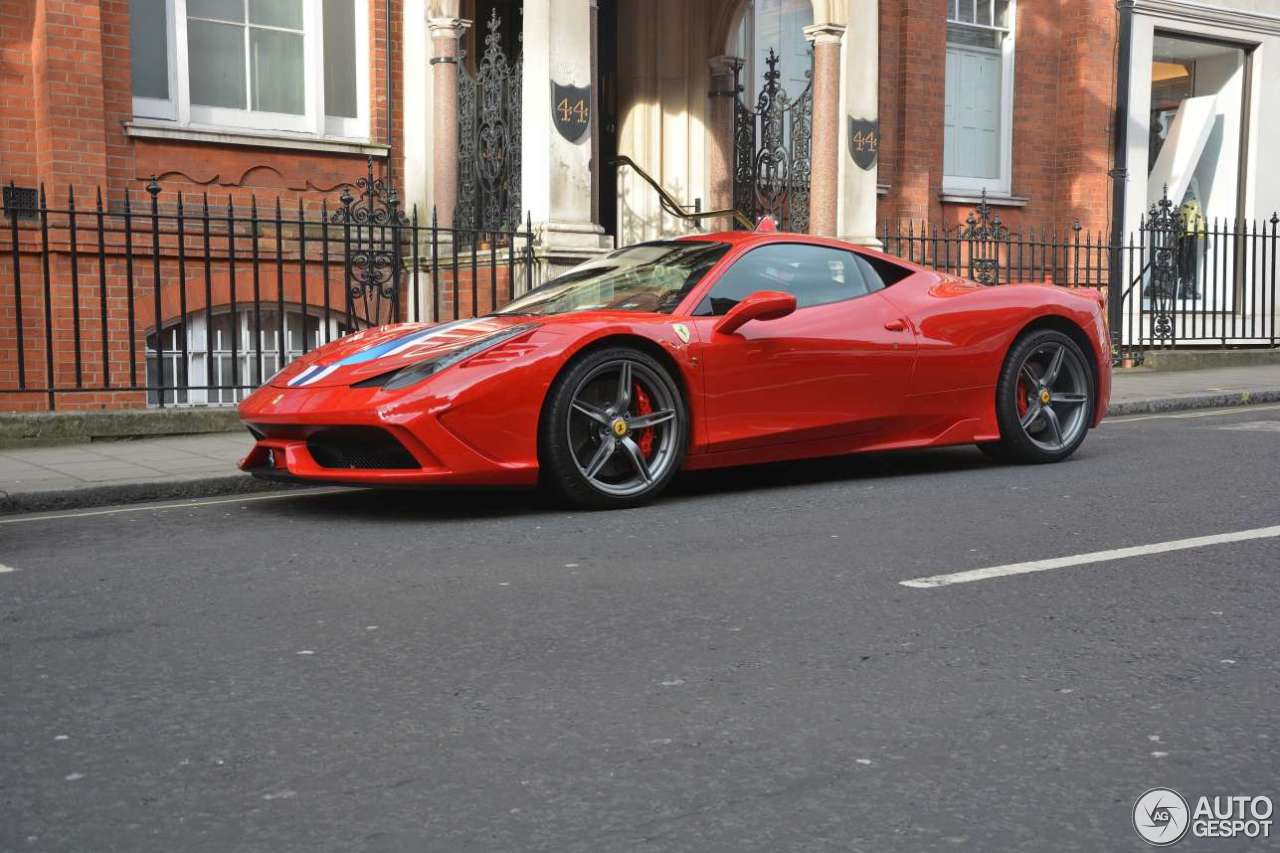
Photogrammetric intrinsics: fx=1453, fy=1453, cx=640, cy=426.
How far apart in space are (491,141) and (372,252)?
7.57ft

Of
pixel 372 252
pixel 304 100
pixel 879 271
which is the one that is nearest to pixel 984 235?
pixel 304 100

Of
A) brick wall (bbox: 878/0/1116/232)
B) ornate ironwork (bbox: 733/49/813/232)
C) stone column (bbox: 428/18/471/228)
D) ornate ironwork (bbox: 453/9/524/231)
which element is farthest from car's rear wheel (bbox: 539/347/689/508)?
brick wall (bbox: 878/0/1116/232)

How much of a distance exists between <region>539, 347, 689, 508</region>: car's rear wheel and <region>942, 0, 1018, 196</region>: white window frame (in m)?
12.1

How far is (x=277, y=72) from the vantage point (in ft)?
44.0

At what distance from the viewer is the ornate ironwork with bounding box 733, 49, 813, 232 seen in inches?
599

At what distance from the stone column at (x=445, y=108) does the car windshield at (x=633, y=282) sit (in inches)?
227

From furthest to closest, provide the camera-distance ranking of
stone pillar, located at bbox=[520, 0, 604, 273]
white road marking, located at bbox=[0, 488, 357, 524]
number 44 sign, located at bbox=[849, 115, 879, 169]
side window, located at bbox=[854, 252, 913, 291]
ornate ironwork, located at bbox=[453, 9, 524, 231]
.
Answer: number 44 sign, located at bbox=[849, 115, 879, 169], ornate ironwork, located at bbox=[453, 9, 524, 231], stone pillar, located at bbox=[520, 0, 604, 273], side window, located at bbox=[854, 252, 913, 291], white road marking, located at bbox=[0, 488, 357, 524]

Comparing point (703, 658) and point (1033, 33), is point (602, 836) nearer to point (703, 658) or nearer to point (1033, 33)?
point (703, 658)

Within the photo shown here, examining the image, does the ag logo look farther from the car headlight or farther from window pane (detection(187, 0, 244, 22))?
window pane (detection(187, 0, 244, 22))

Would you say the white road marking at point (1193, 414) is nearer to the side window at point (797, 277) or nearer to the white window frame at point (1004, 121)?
the side window at point (797, 277)

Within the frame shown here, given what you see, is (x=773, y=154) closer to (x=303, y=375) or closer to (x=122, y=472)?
(x=122, y=472)

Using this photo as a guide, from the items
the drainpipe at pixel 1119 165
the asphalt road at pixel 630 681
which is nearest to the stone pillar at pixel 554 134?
the asphalt road at pixel 630 681

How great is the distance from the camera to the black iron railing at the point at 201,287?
11.4 metres

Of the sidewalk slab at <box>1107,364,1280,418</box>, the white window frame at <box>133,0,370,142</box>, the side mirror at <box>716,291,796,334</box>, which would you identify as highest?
the white window frame at <box>133,0,370,142</box>
